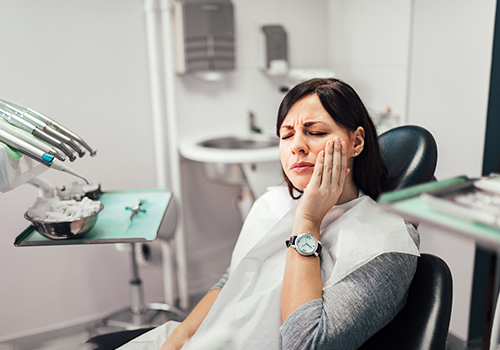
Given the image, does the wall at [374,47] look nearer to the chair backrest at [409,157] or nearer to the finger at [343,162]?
the chair backrest at [409,157]

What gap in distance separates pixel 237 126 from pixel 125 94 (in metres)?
0.64

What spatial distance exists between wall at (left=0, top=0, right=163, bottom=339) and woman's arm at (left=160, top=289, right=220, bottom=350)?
1.14m

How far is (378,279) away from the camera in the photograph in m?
0.92

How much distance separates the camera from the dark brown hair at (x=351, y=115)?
1.09 metres

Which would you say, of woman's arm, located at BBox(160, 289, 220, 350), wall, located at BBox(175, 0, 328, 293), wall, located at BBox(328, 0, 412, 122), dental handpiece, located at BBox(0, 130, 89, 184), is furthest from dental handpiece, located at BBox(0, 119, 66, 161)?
wall, located at BBox(328, 0, 412, 122)

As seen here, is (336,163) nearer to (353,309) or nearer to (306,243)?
(306,243)

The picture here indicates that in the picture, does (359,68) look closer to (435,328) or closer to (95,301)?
(435,328)

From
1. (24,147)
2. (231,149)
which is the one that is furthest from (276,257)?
(231,149)

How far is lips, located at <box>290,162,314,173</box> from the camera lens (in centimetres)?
108

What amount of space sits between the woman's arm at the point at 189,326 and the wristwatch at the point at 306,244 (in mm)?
371

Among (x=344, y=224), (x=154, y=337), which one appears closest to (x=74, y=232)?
(x=154, y=337)

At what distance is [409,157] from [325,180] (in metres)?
0.35

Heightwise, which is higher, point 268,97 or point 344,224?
point 268,97

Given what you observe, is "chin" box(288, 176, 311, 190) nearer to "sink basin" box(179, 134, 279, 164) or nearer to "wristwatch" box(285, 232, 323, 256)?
"wristwatch" box(285, 232, 323, 256)
